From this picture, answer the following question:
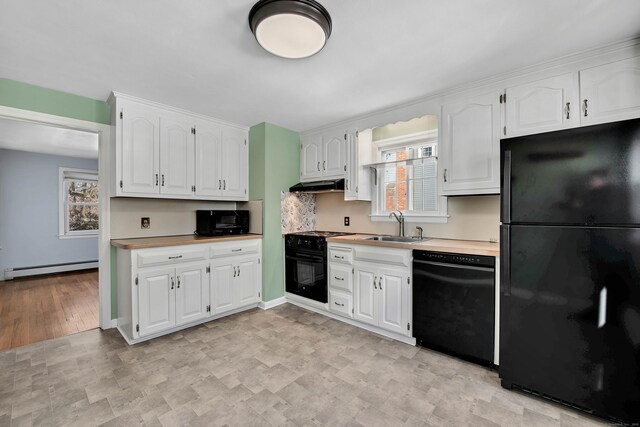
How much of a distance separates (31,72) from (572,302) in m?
4.23

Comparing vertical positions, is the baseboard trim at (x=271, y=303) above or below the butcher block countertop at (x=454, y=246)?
below

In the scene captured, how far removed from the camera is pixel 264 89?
259cm

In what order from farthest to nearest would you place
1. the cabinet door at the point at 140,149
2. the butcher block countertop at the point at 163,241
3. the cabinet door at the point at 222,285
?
the cabinet door at the point at 222,285
the cabinet door at the point at 140,149
the butcher block countertop at the point at 163,241

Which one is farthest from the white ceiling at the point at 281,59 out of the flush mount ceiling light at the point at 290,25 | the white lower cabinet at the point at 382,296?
the white lower cabinet at the point at 382,296

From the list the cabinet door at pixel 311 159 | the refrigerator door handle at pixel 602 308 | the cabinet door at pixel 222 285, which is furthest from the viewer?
→ the cabinet door at pixel 311 159

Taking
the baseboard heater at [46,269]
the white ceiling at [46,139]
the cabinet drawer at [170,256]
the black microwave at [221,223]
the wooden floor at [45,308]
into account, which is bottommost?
the wooden floor at [45,308]

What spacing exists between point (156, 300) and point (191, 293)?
1.06ft

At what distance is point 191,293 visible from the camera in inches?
114

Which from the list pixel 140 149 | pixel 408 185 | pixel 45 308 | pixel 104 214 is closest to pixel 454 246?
pixel 408 185

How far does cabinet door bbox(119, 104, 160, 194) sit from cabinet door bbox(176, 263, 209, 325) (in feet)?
3.01

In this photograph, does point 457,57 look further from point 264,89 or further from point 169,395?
point 169,395

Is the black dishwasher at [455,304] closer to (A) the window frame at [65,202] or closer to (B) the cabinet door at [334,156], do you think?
(B) the cabinet door at [334,156]

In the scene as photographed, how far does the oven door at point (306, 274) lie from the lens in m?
3.27

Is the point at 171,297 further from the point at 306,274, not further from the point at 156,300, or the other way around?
the point at 306,274
